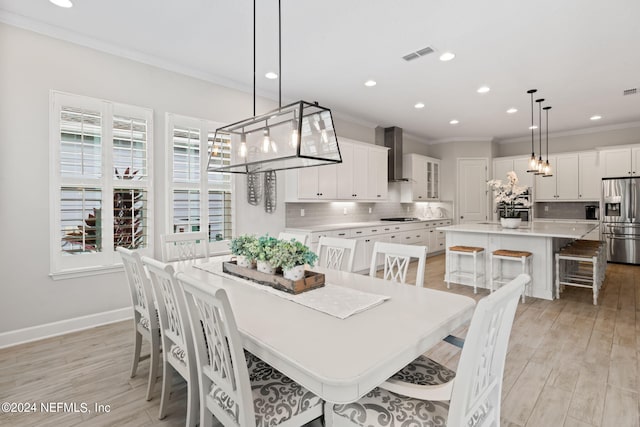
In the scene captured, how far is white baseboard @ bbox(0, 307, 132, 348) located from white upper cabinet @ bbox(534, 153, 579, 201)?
332 inches

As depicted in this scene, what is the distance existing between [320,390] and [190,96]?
3.93 m

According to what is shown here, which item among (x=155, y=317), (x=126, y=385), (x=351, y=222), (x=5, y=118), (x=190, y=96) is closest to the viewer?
(x=155, y=317)

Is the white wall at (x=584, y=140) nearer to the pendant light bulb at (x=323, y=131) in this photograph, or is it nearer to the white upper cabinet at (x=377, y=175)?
the white upper cabinet at (x=377, y=175)

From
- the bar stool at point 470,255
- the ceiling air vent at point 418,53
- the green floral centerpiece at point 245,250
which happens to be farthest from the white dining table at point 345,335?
the bar stool at point 470,255

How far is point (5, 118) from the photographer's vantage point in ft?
9.32

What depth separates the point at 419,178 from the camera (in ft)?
24.3

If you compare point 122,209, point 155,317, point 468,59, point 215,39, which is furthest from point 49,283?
point 468,59

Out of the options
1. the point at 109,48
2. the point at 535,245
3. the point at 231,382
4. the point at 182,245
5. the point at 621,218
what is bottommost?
the point at 231,382

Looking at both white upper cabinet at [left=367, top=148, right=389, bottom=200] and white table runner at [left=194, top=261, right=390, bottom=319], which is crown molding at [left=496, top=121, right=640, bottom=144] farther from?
white table runner at [left=194, top=261, right=390, bottom=319]

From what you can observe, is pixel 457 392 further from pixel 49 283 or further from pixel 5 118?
pixel 5 118

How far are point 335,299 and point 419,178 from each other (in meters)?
6.20

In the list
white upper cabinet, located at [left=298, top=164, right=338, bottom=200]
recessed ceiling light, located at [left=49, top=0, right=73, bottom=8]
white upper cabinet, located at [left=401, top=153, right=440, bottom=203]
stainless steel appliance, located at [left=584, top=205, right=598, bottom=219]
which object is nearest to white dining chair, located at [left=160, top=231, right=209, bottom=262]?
white upper cabinet, located at [left=298, top=164, right=338, bottom=200]

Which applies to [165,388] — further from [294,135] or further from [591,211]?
[591,211]

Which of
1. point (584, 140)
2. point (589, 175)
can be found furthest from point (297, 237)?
point (584, 140)
